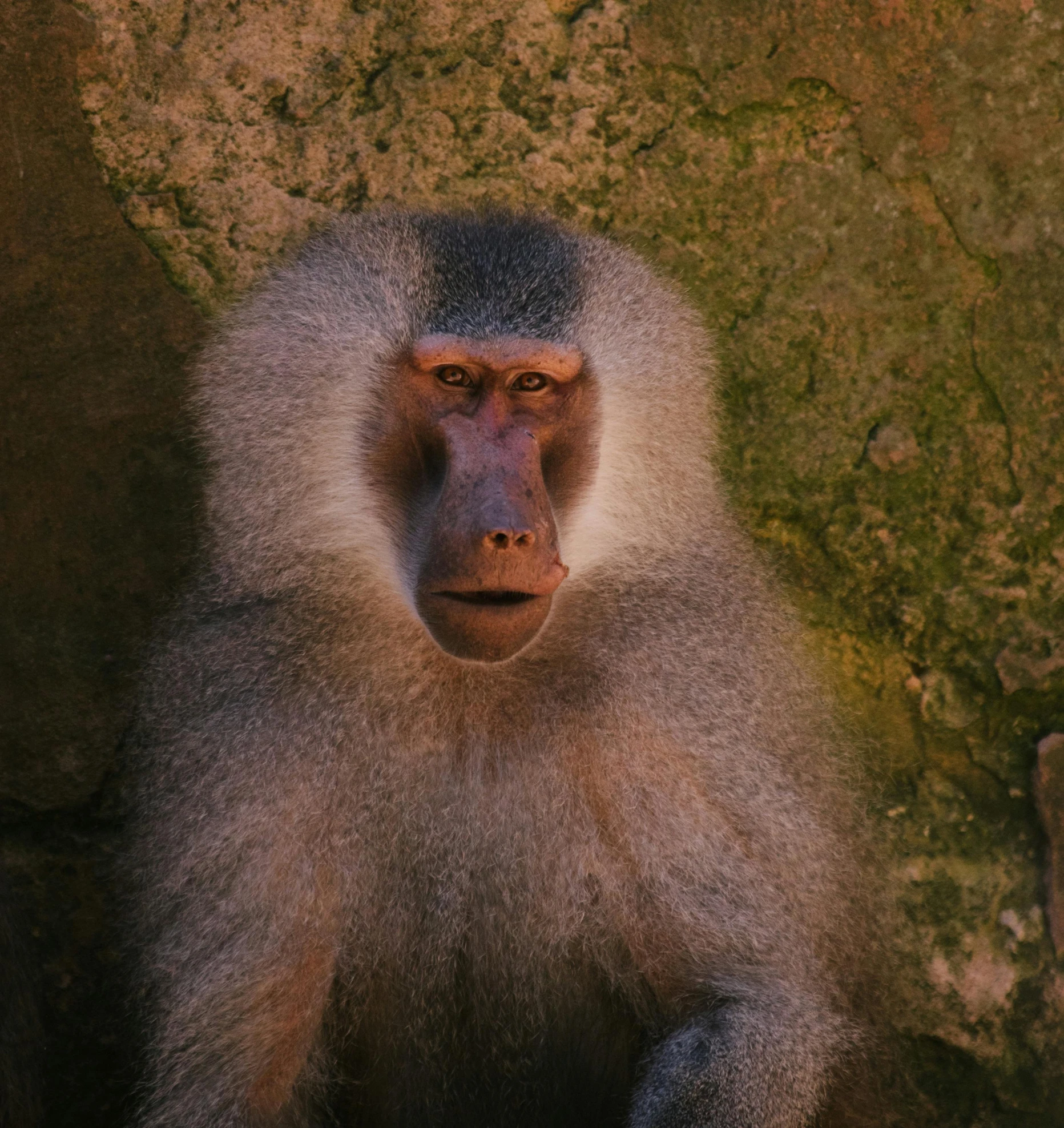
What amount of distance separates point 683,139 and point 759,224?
228 mm

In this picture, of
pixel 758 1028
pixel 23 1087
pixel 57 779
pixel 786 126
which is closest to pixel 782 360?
pixel 786 126

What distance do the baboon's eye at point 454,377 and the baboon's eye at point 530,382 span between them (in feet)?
0.23

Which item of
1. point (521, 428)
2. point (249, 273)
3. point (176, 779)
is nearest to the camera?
point (521, 428)

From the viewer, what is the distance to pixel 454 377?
1.99 metres

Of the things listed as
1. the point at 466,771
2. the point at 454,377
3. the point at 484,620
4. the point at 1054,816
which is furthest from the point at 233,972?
the point at 1054,816

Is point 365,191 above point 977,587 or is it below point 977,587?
above

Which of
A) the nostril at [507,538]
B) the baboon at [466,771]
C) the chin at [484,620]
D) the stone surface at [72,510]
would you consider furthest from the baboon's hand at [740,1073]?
the stone surface at [72,510]

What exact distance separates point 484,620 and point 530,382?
1.33 ft

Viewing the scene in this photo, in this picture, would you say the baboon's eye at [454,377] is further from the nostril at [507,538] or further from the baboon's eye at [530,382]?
the nostril at [507,538]

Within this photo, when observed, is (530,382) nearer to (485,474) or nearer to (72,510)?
(485,474)

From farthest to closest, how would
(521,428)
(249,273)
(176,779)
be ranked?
(249,273), (176,779), (521,428)

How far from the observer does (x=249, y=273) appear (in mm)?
2541

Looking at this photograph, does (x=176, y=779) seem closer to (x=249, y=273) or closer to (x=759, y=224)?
(x=249, y=273)

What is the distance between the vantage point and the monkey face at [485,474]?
5.88 ft
